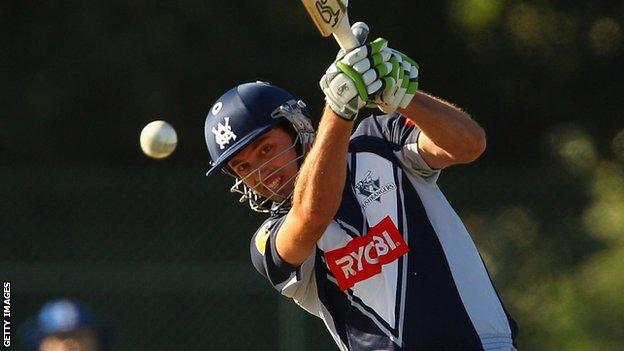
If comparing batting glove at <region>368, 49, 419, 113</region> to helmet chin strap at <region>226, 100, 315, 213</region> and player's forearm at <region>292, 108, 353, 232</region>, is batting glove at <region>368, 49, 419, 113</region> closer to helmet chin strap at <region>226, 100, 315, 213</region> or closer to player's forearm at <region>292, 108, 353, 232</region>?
player's forearm at <region>292, 108, 353, 232</region>

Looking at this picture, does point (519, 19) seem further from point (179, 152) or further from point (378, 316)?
point (378, 316)

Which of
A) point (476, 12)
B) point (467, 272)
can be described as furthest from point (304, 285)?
point (476, 12)

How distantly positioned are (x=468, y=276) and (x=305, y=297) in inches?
26.2

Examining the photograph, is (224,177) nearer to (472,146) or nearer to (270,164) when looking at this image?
(270,164)

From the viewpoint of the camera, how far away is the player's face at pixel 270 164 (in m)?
4.71

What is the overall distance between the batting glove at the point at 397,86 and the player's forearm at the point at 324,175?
13 cm

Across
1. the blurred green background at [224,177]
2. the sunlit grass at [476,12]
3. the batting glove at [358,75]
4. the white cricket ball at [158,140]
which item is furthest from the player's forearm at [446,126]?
the sunlit grass at [476,12]

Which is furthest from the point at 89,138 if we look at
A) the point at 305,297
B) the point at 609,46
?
the point at 305,297

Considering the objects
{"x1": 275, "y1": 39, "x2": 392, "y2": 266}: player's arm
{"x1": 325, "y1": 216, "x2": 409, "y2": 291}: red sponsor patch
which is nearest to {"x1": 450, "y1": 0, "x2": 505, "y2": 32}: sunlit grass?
{"x1": 325, "y1": 216, "x2": 409, "y2": 291}: red sponsor patch

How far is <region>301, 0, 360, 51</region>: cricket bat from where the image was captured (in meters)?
3.95

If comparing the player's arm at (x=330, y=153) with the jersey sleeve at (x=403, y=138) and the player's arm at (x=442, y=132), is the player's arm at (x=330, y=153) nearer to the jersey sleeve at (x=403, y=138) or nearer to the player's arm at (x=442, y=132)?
the player's arm at (x=442, y=132)

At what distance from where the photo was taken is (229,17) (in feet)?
38.7

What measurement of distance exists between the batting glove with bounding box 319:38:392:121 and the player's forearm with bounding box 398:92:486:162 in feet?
1.22

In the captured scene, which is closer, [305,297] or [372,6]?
[305,297]
